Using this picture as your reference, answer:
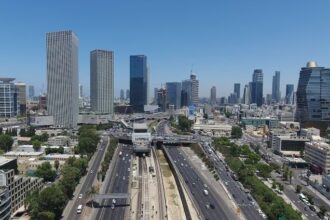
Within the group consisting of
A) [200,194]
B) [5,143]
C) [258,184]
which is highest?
[5,143]

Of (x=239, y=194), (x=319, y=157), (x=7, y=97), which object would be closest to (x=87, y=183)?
(x=239, y=194)

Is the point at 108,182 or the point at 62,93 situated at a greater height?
the point at 62,93

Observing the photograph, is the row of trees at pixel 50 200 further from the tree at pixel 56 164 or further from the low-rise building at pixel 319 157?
the low-rise building at pixel 319 157

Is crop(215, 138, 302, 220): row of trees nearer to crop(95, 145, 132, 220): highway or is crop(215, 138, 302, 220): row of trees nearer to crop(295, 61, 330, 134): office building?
crop(95, 145, 132, 220): highway

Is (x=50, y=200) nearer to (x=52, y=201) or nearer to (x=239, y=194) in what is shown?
(x=52, y=201)

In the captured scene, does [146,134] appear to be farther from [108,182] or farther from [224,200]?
[224,200]

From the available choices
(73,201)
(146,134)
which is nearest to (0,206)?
(73,201)
